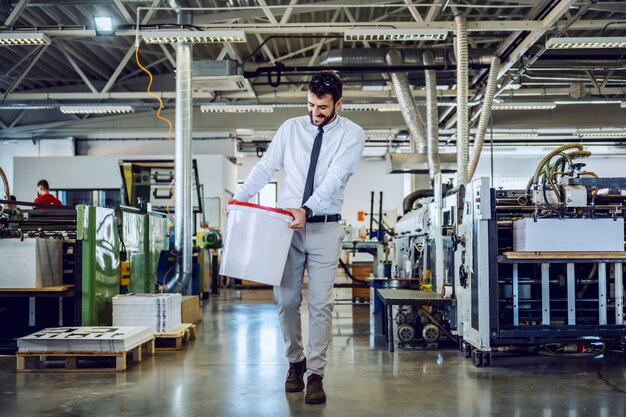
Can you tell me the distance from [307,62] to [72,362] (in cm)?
1070

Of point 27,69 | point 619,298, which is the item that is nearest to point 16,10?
point 27,69

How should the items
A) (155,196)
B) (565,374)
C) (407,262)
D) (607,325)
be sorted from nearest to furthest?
(565,374)
(607,325)
(407,262)
(155,196)

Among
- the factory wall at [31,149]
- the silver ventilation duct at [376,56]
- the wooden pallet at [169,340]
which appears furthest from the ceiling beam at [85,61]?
the wooden pallet at [169,340]

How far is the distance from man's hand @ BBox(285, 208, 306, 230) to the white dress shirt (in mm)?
68

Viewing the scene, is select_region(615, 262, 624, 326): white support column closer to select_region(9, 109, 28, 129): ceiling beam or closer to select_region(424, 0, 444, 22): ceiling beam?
select_region(424, 0, 444, 22): ceiling beam

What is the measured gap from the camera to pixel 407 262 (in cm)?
775

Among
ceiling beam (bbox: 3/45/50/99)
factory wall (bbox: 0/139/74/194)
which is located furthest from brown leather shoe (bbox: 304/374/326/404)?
factory wall (bbox: 0/139/74/194)

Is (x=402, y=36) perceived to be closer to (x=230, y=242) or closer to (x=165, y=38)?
(x=165, y=38)

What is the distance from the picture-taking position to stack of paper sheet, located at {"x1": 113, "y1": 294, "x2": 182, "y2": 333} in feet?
17.2

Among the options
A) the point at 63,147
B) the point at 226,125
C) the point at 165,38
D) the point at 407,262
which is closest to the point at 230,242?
the point at 407,262

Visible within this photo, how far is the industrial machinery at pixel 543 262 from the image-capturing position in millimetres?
4469

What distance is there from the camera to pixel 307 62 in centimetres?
1419

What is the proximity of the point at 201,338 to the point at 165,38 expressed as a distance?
426 cm

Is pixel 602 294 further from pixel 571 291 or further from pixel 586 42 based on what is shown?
pixel 586 42
